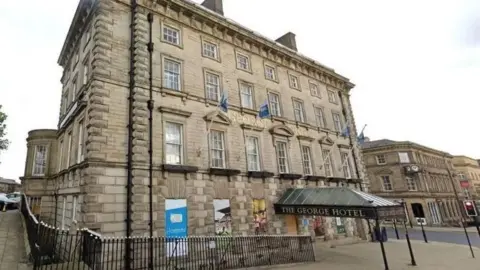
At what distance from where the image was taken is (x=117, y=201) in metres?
11.1

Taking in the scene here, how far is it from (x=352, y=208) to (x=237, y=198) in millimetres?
6006

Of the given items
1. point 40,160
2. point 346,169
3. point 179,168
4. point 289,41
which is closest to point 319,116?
point 346,169

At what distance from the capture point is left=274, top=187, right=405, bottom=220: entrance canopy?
12875 millimetres

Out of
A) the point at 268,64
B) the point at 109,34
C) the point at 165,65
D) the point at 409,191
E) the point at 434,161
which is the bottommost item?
the point at 409,191

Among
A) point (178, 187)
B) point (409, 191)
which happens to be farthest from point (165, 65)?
point (409, 191)

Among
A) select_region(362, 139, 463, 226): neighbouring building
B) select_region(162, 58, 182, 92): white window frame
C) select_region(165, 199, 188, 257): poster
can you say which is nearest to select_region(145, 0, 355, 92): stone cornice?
select_region(162, 58, 182, 92): white window frame

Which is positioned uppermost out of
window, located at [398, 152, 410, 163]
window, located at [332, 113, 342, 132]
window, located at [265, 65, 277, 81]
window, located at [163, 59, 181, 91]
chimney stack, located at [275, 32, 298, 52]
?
chimney stack, located at [275, 32, 298, 52]

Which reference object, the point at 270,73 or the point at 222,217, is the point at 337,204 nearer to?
the point at 222,217

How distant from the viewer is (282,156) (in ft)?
61.0

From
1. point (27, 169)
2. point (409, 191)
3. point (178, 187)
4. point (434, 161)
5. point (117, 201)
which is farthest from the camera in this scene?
point (434, 161)

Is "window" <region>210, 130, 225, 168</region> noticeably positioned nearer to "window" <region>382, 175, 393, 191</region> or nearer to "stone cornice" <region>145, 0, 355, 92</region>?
"stone cornice" <region>145, 0, 355, 92</region>

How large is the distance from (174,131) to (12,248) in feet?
26.5

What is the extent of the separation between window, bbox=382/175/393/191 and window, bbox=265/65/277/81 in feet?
110

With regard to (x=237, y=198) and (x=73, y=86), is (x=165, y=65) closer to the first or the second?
(x=73, y=86)
